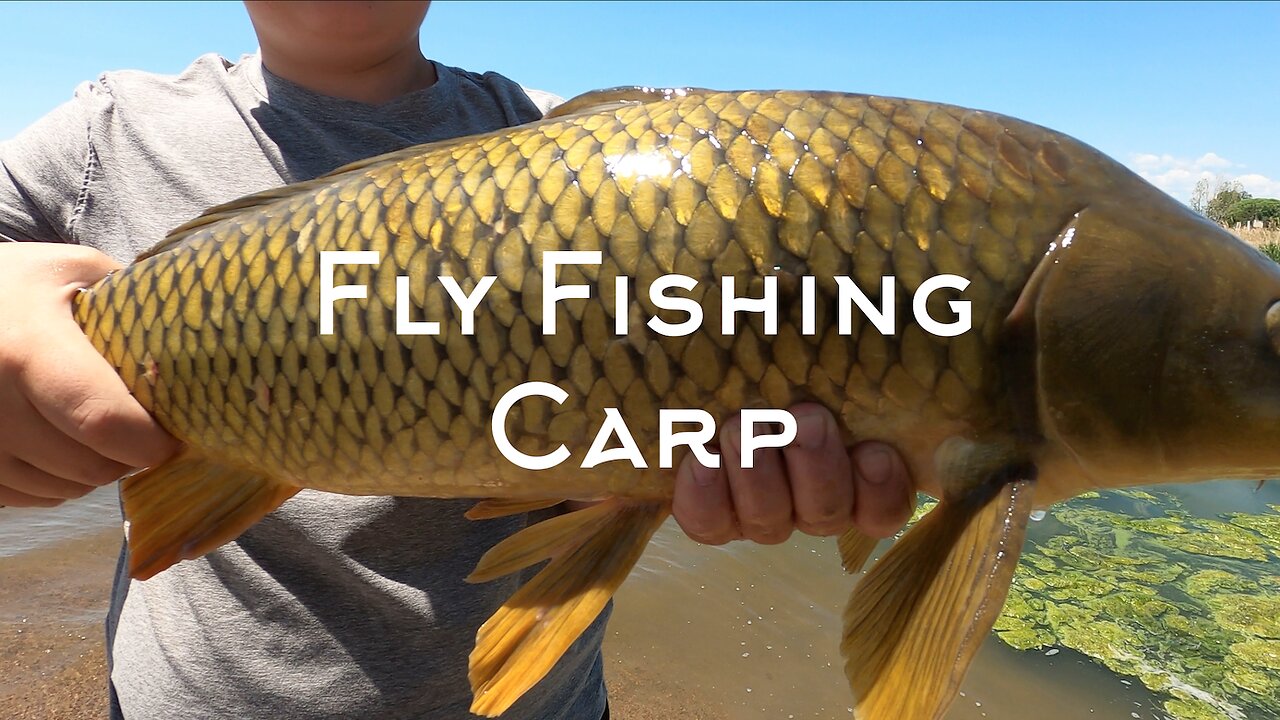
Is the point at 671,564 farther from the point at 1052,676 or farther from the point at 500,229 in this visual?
the point at 500,229

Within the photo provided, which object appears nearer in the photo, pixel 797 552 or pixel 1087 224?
pixel 1087 224

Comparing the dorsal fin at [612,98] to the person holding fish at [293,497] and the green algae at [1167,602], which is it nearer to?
the person holding fish at [293,497]

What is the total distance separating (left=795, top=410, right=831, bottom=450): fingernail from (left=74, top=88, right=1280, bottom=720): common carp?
35mm

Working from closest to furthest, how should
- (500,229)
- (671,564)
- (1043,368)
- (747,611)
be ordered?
(1043,368), (500,229), (747,611), (671,564)

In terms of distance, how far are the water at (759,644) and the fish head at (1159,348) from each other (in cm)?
292

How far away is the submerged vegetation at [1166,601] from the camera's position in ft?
12.8

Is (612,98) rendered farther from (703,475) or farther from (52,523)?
(52,523)

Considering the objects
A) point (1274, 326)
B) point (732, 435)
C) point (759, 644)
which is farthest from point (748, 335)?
point (759, 644)

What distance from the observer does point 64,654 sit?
3402mm

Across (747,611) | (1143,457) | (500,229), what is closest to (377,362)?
(500,229)

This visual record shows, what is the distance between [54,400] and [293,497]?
35 centimetres

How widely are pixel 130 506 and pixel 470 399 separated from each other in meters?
0.59

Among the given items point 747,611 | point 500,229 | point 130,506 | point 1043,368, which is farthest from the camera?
point 747,611

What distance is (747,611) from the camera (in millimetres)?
4332
